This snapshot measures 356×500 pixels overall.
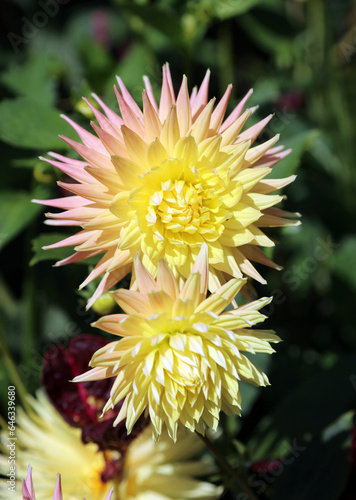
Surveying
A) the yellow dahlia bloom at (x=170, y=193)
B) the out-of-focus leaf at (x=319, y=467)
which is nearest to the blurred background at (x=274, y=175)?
the out-of-focus leaf at (x=319, y=467)

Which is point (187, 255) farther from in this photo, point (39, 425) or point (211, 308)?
point (39, 425)

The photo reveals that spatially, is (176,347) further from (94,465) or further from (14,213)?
(14,213)

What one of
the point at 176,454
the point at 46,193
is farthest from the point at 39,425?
the point at 46,193

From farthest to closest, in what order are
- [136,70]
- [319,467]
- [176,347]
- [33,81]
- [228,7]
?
1. [136,70]
2. [33,81]
3. [228,7]
4. [319,467]
5. [176,347]

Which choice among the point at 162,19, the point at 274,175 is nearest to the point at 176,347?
the point at 274,175

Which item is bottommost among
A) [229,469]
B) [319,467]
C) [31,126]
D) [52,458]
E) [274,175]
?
[319,467]

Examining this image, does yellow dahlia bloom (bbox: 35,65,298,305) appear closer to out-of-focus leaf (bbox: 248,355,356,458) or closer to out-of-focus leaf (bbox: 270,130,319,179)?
out-of-focus leaf (bbox: 270,130,319,179)
